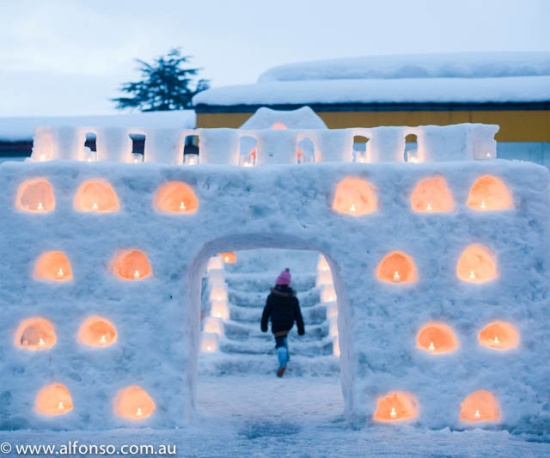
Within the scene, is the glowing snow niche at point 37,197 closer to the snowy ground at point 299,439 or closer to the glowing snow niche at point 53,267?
the glowing snow niche at point 53,267

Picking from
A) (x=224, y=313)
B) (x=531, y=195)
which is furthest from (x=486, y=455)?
(x=224, y=313)

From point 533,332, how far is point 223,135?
193 inches

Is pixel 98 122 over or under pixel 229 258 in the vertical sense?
over

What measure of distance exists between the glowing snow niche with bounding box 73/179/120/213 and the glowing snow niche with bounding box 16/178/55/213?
36 cm

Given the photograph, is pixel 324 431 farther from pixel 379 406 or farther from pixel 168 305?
pixel 168 305

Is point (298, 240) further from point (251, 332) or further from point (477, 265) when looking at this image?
point (251, 332)

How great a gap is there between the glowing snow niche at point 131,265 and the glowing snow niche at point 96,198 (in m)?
0.64

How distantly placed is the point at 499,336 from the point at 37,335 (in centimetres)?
632

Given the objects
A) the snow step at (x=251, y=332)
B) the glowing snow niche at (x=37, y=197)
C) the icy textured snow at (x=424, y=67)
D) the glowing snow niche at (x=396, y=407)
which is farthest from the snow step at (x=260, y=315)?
the icy textured snow at (x=424, y=67)

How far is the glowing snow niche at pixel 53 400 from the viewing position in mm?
7207

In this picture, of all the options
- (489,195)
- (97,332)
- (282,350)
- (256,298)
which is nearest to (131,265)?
(97,332)

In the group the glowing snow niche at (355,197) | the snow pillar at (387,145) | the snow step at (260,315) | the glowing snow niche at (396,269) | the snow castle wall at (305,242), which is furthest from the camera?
the snow step at (260,315)

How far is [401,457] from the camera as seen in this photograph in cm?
625
